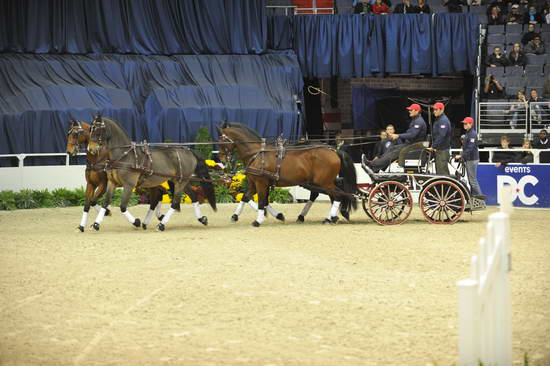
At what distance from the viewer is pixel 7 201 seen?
2145cm

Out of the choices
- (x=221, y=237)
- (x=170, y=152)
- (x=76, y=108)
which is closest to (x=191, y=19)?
(x=76, y=108)

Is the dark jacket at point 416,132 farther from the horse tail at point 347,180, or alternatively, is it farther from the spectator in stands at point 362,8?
the spectator in stands at point 362,8

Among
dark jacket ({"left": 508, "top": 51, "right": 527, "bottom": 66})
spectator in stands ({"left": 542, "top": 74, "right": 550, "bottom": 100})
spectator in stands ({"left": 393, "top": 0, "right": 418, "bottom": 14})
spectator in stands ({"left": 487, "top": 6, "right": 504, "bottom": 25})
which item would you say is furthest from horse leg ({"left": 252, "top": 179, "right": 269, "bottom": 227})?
spectator in stands ({"left": 487, "top": 6, "right": 504, "bottom": 25})

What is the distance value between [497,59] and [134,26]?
9.46m

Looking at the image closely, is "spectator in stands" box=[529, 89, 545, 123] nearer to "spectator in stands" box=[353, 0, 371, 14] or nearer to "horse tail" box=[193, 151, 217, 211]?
"spectator in stands" box=[353, 0, 371, 14]

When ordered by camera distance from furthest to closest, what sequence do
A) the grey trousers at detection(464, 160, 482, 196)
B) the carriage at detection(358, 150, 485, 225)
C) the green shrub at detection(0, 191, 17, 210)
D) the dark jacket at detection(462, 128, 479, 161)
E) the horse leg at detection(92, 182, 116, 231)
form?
the green shrub at detection(0, 191, 17, 210)
the dark jacket at detection(462, 128, 479, 161)
the grey trousers at detection(464, 160, 482, 196)
the carriage at detection(358, 150, 485, 225)
the horse leg at detection(92, 182, 116, 231)

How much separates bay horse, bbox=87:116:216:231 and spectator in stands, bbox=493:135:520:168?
24.2 feet

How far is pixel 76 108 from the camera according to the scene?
24.3m

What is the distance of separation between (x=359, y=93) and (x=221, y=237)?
46.8ft

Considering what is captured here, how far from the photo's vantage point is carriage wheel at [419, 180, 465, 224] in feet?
54.5

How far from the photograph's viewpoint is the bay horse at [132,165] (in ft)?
53.4

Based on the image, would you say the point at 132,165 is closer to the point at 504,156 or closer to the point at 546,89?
the point at 504,156

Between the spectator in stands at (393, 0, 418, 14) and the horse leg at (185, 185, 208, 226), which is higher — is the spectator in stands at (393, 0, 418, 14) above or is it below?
above

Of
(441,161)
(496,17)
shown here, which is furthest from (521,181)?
(496,17)
